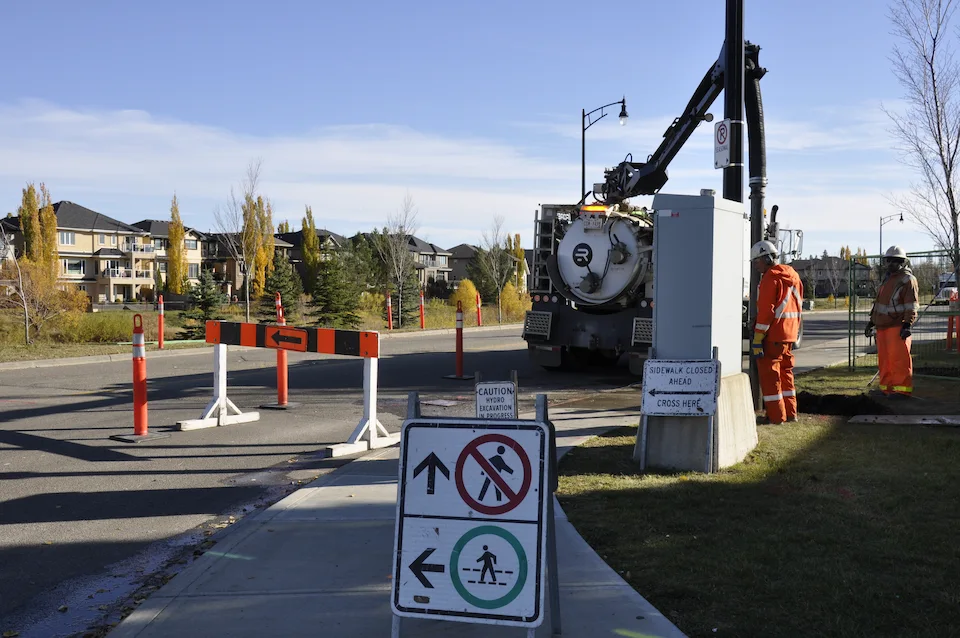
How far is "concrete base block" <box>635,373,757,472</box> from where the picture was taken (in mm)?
7062

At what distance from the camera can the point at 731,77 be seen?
9312 mm

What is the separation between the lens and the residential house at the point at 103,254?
70812mm

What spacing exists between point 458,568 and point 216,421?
6982 millimetres

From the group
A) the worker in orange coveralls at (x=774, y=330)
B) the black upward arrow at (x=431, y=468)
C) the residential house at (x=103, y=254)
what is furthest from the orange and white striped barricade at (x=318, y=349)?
the residential house at (x=103, y=254)

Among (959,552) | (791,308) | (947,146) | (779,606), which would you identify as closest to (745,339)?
(947,146)

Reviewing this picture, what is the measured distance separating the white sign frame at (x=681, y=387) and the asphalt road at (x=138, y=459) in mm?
2953

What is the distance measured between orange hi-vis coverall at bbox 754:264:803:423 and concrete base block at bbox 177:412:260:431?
5.81 m

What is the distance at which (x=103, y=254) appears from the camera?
7244cm

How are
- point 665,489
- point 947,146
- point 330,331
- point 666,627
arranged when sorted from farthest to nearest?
point 947,146, point 330,331, point 665,489, point 666,627

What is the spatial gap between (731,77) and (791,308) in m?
2.54

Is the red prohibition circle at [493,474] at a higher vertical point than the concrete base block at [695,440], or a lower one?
higher

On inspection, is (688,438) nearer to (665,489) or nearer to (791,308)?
(665,489)

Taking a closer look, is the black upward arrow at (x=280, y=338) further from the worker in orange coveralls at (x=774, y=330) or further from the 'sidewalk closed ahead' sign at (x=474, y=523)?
the 'sidewalk closed ahead' sign at (x=474, y=523)

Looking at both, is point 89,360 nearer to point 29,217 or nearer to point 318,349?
point 318,349
